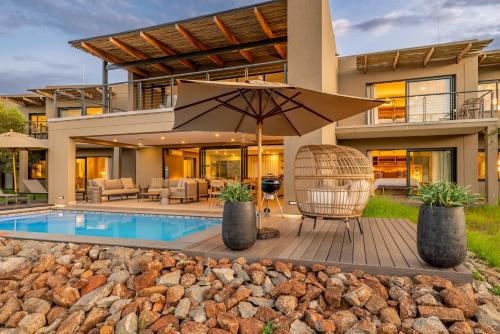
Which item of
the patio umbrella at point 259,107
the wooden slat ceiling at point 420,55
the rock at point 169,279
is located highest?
the wooden slat ceiling at point 420,55

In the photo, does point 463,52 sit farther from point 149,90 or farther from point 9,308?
point 9,308

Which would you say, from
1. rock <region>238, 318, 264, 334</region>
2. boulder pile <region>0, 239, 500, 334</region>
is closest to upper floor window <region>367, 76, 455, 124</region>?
boulder pile <region>0, 239, 500, 334</region>

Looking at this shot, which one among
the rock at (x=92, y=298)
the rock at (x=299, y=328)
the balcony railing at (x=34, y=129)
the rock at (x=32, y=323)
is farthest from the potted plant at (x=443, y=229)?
the balcony railing at (x=34, y=129)

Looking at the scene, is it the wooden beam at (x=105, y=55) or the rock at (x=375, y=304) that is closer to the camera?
the rock at (x=375, y=304)

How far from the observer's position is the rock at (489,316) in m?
2.31

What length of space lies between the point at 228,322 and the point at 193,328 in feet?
1.01

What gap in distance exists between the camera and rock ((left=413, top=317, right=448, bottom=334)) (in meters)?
2.24

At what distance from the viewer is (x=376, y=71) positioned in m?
11.7

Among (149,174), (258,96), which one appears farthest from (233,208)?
(149,174)

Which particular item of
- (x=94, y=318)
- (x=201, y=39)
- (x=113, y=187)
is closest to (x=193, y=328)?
(x=94, y=318)

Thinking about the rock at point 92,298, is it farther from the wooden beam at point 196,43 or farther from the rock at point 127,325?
the wooden beam at point 196,43

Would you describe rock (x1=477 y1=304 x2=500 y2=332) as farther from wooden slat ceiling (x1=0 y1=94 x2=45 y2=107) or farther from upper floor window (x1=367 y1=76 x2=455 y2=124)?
wooden slat ceiling (x1=0 y1=94 x2=45 y2=107)

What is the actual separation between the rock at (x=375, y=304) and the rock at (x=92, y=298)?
2.67 metres

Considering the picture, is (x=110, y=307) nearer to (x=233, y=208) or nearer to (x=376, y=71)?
(x=233, y=208)
